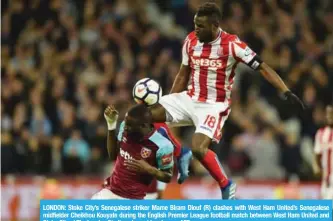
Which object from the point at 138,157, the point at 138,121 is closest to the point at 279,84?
the point at 138,121

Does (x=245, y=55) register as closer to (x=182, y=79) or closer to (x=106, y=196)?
(x=182, y=79)

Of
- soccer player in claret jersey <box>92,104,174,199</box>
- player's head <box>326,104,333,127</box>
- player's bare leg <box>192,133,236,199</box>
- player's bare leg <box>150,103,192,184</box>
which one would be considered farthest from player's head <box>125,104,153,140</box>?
player's head <box>326,104,333,127</box>

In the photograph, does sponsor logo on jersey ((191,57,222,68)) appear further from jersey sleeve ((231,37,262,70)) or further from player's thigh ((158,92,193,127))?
player's thigh ((158,92,193,127))

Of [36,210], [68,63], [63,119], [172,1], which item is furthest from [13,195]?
[172,1]

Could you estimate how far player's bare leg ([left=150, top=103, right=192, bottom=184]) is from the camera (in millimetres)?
10195

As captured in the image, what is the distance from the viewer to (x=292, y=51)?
19219 millimetres

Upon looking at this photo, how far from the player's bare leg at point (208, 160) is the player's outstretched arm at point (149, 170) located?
1.11ft

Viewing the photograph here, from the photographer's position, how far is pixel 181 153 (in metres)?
10.5

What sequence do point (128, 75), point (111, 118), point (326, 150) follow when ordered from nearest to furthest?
point (111, 118) → point (326, 150) → point (128, 75)

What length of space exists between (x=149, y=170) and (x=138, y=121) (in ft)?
1.66

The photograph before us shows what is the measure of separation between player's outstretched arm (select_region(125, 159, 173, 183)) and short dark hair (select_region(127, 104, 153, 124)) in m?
0.41

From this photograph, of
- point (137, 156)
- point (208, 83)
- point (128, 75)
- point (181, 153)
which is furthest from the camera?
point (128, 75)

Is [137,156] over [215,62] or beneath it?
beneath

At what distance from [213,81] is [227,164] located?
6.89 m
